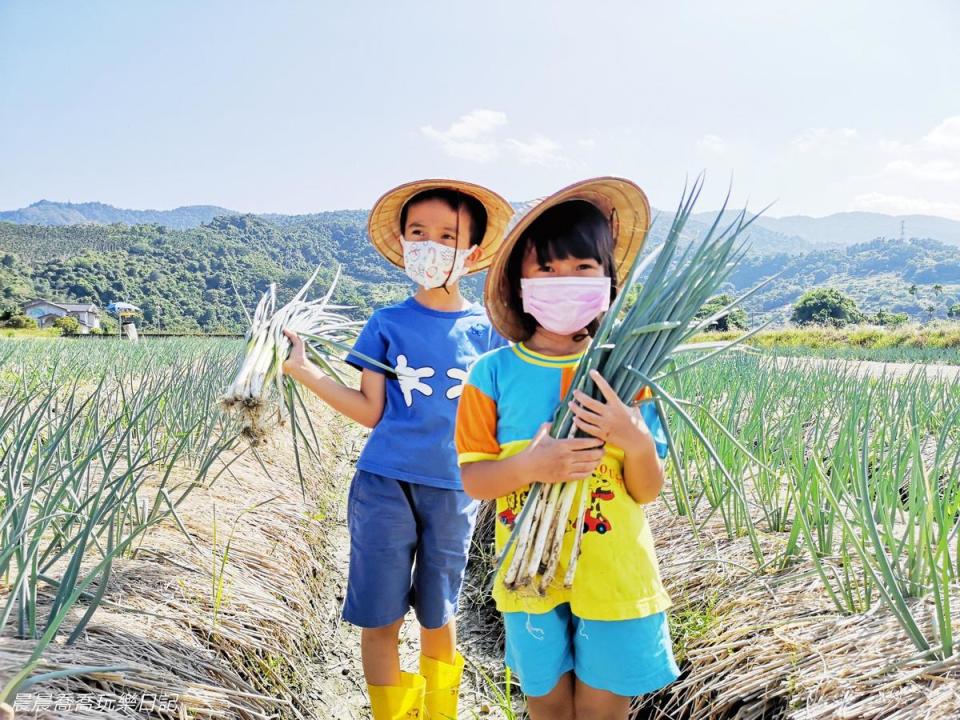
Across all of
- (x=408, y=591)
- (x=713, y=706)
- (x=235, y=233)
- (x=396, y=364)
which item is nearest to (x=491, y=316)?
(x=396, y=364)

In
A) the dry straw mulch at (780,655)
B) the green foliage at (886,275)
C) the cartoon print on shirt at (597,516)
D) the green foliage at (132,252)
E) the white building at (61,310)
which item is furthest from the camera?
the green foliage at (886,275)

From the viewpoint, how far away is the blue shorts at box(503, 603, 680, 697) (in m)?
1.08

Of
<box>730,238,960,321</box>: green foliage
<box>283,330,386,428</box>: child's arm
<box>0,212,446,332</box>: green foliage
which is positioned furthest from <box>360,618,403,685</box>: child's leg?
<box>730,238,960,321</box>: green foliage

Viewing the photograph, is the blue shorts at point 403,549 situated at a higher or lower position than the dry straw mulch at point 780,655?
higher

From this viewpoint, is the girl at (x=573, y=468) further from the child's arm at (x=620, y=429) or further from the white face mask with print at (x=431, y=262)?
the white face mask with print at (x=431, y=262)

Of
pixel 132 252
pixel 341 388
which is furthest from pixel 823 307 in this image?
pixel 132 252

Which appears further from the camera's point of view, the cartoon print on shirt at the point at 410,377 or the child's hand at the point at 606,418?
the cartoon print on shirt at the point at 410,377

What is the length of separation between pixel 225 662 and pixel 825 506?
1.68 m

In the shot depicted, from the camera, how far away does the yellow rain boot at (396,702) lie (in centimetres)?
158

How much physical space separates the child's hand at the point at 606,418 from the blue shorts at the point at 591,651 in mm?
312

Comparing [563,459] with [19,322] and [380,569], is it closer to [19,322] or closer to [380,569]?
[380,569]

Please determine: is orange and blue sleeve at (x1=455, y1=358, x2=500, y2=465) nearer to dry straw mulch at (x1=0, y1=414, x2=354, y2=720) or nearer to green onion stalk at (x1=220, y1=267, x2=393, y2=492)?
green onion stalk at (x1=220, y1=267, x2=393, y2=492)

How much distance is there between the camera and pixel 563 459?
3.36 ft

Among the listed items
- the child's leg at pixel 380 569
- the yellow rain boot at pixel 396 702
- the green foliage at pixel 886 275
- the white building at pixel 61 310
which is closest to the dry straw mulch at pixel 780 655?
the yellow rain boot at pixel 396 702
